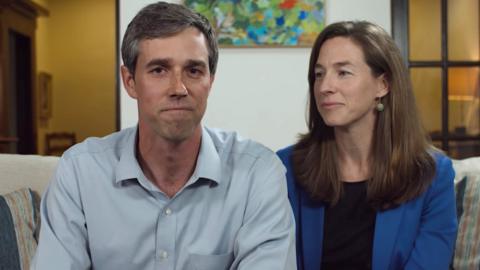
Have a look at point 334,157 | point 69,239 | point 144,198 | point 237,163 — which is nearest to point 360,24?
point 334,157

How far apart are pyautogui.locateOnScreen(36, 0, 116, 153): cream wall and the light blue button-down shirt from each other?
717 cm

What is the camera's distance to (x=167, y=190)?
4.84 feet

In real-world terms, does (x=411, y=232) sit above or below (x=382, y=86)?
below

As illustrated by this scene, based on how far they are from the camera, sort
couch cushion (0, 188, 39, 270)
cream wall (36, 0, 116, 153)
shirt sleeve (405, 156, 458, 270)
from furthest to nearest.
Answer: cream wall (36, 0, 116, 153), couch cushion (0, 188, 39, 270), shirt sleeve (405, 156, 458, 270)

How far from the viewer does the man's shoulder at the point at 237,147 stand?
154 cm

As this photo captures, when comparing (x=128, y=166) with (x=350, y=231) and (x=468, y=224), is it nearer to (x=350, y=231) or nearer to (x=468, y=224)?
(x=350, y=231)

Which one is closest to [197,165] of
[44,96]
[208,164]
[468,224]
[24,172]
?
[208,164]

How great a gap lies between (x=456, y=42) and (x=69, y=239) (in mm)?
2920

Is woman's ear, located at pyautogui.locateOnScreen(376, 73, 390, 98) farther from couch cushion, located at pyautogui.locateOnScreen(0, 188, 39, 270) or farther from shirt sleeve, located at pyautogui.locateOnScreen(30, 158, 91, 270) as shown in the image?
couch cushion, located at pyautogui.locateOnScreen(0, 188, 39, 270)

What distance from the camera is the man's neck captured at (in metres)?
1.47

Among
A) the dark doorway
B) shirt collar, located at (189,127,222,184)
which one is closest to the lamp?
shirt collar, located at (189,127,222,184)

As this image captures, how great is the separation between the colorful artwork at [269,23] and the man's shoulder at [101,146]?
6.34ft

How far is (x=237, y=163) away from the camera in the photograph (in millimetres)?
1523

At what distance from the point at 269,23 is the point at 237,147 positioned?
1.97 meters
